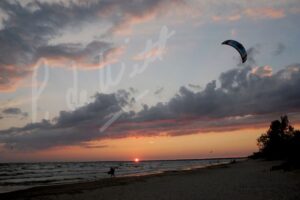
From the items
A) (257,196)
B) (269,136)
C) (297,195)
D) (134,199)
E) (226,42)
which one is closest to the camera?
(297,195)

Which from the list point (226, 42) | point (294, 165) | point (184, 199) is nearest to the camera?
point (184, 199)

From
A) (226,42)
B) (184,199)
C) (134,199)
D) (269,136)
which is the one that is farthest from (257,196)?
(269,136)

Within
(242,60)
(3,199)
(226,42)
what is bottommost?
(3,199)

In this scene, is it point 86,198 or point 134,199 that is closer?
point 134,199

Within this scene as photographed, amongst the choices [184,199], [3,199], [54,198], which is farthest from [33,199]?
[184,199]

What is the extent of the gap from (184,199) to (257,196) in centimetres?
431

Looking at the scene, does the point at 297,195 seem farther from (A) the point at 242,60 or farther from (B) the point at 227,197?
(A) the point at 242,60

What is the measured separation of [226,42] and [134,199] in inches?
592

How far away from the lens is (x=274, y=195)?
1739 centimetres

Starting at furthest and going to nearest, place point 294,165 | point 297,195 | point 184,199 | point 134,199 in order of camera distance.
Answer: point 294,165
point 134,199
point 184,199
point 297,195

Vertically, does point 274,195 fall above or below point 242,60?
below

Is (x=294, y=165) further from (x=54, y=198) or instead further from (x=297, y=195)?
(x=54, y=198)

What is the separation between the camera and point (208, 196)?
19.6 metres

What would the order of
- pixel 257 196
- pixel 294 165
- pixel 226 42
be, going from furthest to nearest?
pixel 294 165 < pixel 226 42 < pixel 257 196
